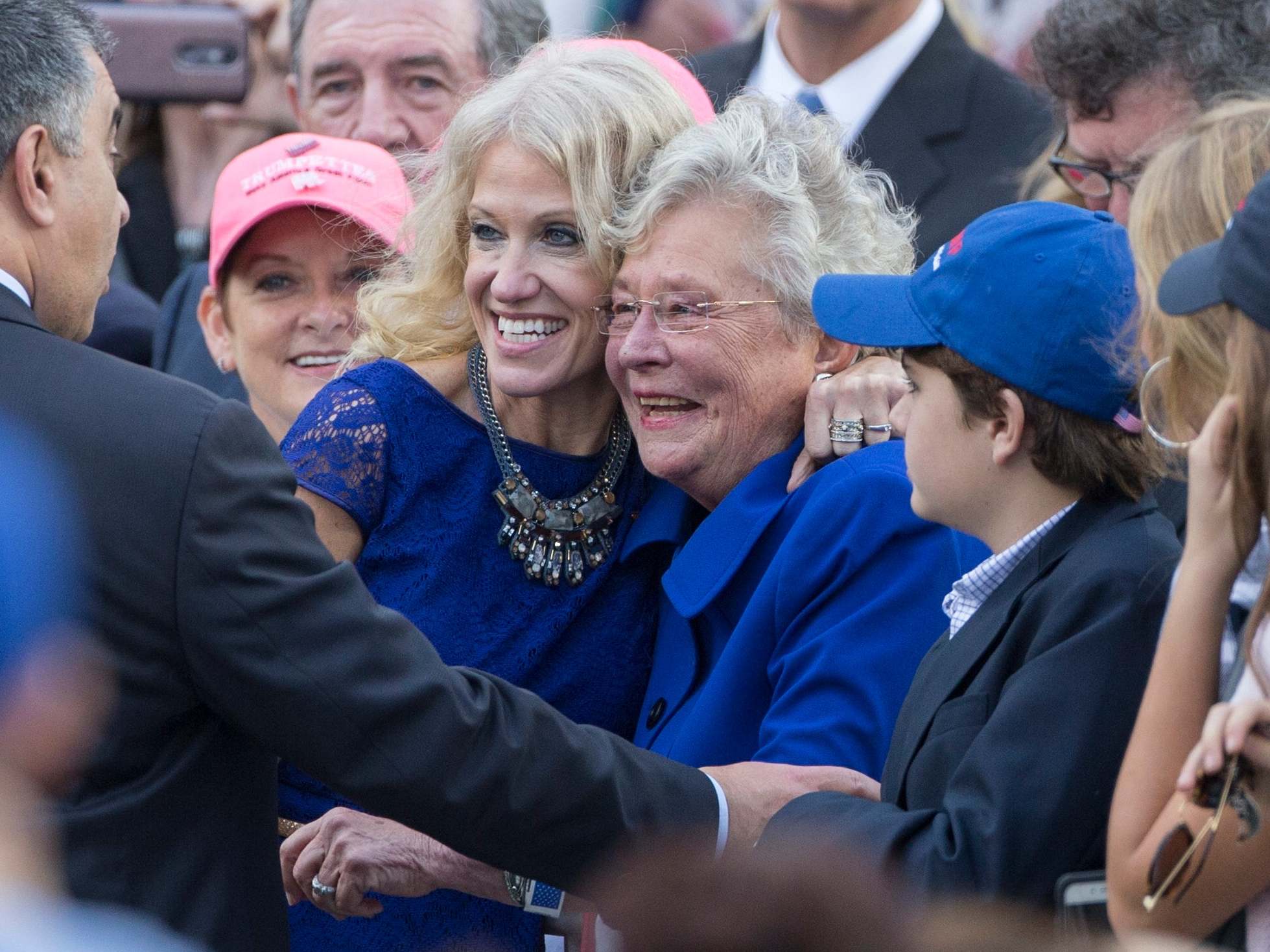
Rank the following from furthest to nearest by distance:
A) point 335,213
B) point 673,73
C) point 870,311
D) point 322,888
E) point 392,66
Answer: point 392,66 < point 335,213 < point 673,73 < point 322,888 < point 870,311

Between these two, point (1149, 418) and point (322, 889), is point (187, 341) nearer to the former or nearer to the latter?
point (322, 889)

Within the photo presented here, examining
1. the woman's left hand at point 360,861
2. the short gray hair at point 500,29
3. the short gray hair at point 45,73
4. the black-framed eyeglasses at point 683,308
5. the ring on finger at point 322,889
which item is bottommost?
the ring on finger at point 322,889

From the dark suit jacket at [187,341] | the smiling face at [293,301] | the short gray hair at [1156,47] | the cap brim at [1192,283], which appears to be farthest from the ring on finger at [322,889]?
the short gray hair at [1156,47]

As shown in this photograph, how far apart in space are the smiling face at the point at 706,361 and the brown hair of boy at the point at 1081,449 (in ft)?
2.29

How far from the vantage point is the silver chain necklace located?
316 cm

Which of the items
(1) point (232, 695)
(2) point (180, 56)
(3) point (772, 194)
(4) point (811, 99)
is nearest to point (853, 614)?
(3) point (772, 194)

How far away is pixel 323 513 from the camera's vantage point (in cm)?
306

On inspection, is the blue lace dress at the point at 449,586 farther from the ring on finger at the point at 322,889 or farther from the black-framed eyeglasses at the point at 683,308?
the black-framed eyeglasses at the point at 683,308

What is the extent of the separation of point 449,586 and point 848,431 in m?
0.77

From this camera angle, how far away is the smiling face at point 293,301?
3947mm

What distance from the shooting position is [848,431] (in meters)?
3.02

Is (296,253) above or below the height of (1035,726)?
below

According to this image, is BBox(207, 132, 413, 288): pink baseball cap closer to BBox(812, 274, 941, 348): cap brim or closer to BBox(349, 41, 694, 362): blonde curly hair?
BBox(349, 41, 694, 362): blonde curly hair

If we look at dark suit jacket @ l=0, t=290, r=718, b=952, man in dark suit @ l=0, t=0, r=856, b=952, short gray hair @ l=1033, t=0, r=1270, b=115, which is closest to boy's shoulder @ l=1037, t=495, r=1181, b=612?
man in dark suit @ l=0, t=0, r=856, b=952
